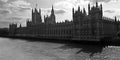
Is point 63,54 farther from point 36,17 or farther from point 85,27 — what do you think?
point 36,17

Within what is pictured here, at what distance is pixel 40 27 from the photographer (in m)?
116

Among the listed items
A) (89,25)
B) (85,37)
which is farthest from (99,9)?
(85,37)

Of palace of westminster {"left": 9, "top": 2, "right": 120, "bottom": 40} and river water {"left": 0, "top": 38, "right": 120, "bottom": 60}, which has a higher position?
palace of westminster {"left": 9, "top": 2, "right": 120, "bottom": 40}

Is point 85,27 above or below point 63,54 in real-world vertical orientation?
above

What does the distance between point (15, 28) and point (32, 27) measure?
136ft

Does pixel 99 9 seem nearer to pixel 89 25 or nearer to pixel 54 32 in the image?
pixel 89 25

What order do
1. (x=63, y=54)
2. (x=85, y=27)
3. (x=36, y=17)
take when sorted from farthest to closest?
(x=36, y=17), (x=85, y=27), (x=63, y=54)

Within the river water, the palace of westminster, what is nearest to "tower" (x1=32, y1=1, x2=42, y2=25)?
the palace of westminster

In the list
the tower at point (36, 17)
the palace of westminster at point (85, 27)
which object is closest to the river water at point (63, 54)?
the palace of westminster at point (85, 27)

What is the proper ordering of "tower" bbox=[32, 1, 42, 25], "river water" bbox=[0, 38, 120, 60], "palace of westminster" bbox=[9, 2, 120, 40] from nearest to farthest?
"river water" bbox=[0, 38, 120, 60]
"palace of westminster" bbox=[9, 2, 120, 40]
"tower" bbox=[32, 1, 42, 25]

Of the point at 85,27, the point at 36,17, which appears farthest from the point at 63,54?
the point at 36,17

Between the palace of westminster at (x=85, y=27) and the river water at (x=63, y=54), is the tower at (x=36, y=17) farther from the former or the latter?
the river water at (x=63, y=54)

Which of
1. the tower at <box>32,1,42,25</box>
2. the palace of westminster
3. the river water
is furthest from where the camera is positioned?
the tower at <box>32,1,42,25</box>

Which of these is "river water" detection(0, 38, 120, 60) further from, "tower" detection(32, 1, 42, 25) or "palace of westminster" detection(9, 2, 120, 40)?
"tower" detection(32, 1, 42, 25)
